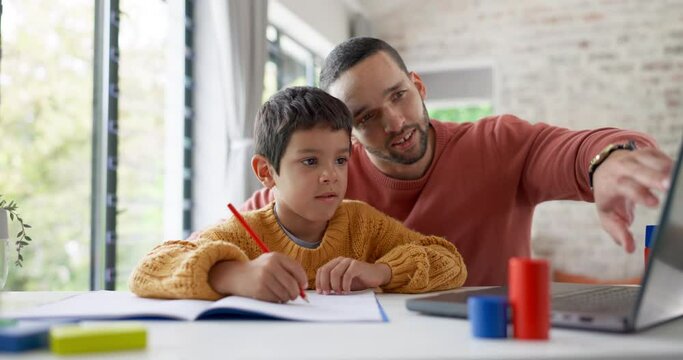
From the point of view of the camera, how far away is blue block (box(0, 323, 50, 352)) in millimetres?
665

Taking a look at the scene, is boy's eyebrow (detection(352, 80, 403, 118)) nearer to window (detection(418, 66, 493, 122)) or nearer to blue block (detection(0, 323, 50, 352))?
blue block (detection(0, 323, 50, 352))

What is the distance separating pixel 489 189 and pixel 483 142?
0.45 ft

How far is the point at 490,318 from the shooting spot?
719 millimetres

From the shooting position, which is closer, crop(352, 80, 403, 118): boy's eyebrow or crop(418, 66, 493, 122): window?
crop(352, 80, 403, 118): boy's eyebrow

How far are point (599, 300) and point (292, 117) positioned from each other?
2.48 ft

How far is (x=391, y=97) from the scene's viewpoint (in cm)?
179

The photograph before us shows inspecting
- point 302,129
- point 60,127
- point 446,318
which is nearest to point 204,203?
point 60,127

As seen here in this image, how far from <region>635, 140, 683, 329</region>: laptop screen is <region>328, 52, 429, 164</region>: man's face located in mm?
1009

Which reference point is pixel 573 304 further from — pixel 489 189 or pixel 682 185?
pixel 489 189

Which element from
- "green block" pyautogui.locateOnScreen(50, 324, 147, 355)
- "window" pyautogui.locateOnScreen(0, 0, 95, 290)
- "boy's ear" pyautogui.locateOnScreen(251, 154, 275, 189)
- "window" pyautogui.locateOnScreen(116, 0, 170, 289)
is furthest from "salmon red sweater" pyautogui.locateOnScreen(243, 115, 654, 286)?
"window" pyautogui.locateOnScreen(0, 0, 95, 290)

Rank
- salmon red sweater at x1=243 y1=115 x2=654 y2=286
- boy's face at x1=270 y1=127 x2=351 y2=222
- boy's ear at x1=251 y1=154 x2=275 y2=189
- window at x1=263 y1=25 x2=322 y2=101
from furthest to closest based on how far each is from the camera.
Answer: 1. window at x1=263 y1=25 x2=322 y2=101
2. salmon red sweater at x1=243 y1=115 x2=654 y2=286
3. boy's ear at x1=251 y1=154 x2=275 y2=189
4. boy's face at x1=270 y1=127 x2=351 y2=222

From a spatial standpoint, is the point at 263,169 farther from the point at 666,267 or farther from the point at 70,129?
the point at 70,129

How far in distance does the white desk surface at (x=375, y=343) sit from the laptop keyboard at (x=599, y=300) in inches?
1.8

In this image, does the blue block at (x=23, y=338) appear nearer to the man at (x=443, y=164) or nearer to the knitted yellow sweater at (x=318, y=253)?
the knitted yellow sweater at (x=318, y=253)
